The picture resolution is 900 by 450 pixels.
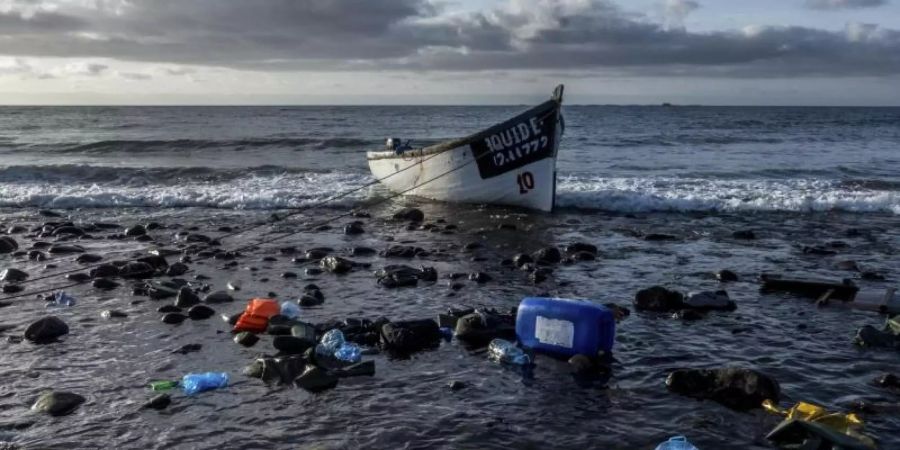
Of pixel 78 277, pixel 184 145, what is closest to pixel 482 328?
pixel 78 277

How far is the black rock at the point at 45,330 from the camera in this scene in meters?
8.87

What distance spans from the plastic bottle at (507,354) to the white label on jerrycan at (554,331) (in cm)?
29

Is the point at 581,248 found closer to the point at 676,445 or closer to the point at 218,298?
the point at 218,298

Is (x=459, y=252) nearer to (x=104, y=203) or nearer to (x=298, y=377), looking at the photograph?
(x=298, y=377)

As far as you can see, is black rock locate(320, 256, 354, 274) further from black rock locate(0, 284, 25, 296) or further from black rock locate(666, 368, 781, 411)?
black rock locate(666, 368, 781, 411)

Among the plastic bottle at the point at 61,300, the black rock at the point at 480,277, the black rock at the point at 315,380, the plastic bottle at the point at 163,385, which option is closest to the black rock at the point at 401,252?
the black rock at the point at 480,277

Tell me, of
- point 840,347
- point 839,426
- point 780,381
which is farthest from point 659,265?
point 839,426

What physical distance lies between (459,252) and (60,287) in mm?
6670

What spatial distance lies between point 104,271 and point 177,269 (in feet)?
3.59

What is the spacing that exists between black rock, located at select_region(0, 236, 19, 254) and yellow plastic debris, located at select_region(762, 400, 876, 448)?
543 inches

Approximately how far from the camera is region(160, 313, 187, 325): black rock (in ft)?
31.4

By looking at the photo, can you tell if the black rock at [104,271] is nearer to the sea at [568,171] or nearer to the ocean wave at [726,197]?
the sea at [568,171]

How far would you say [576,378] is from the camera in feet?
24.8

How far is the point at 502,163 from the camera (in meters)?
18.9
